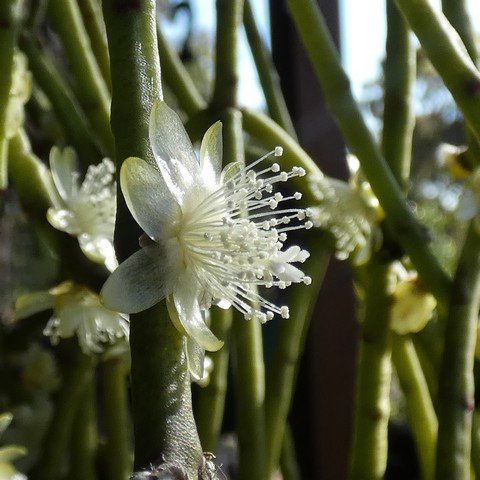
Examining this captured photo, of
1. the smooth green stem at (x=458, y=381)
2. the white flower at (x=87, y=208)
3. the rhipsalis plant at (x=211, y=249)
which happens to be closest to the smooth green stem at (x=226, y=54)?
the rhipsalis plant at (x=211, y=249)

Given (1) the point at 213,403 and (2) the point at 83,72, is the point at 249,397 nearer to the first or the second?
(1) the point at 213,403

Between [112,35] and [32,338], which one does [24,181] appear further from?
[32,338]

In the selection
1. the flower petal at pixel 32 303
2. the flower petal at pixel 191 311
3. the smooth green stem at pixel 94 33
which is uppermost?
the smooth green stem at pixel 94 33

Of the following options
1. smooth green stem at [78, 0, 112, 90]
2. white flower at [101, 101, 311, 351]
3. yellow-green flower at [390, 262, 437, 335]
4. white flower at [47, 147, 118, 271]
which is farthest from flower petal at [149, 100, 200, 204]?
smooth green stem at [78, 0, 112, 90]

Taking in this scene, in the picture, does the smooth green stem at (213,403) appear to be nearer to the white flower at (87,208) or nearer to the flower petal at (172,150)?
the white flower at (87,208)

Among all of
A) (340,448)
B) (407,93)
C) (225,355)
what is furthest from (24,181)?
(340,448)

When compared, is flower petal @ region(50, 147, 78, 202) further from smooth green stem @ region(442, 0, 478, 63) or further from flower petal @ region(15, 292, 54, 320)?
smooth green stem @ region(442, 0, 478, 63)

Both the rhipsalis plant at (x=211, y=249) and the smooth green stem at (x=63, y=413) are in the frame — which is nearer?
the rhipsalis plant at (x=211, y=249)
